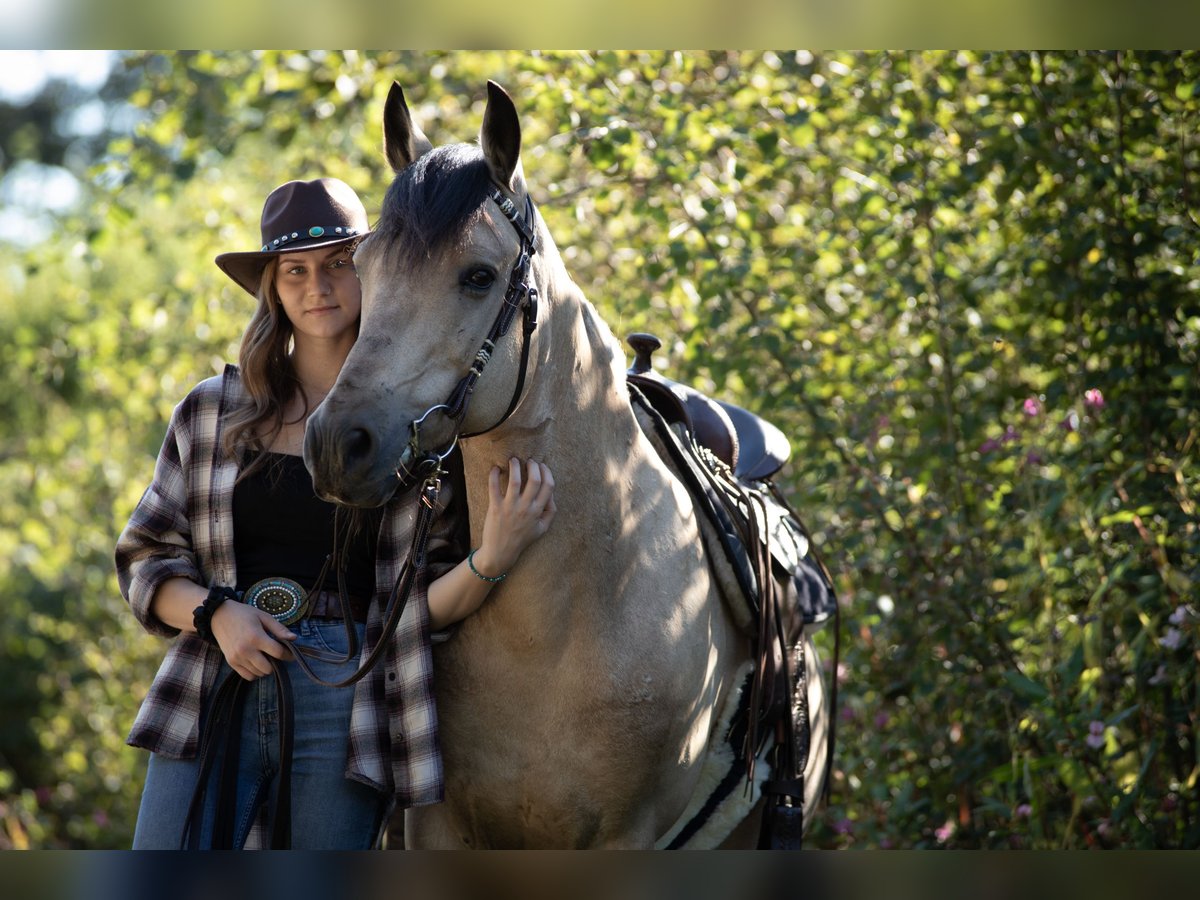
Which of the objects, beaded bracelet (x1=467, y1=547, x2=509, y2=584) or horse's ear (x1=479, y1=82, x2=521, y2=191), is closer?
horse's ear (x1=479, y1=82, x2=521, y2=191)

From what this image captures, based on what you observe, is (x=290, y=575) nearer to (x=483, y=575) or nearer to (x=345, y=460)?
(x=483, y=575)

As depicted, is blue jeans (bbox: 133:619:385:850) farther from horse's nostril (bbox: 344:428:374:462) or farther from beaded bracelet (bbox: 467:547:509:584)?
horse's nostril (bbox: 344:428:374:462)

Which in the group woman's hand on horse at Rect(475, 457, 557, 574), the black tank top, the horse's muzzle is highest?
the horse's muzzle

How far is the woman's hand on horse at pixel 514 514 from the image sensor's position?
6.74ft

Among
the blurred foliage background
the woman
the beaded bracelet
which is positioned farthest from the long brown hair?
the blurred foliage background

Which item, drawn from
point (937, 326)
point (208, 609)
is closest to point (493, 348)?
point (208, 609)

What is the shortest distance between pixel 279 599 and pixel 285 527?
0.46 ft

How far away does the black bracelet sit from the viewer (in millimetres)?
2152

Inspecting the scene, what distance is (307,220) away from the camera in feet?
7.55

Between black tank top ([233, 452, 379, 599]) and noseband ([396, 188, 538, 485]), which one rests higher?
noseband ([396, 188, 538, 485])

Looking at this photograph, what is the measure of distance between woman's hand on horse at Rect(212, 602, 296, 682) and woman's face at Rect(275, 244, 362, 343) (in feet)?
1.87

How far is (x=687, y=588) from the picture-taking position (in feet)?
7.89

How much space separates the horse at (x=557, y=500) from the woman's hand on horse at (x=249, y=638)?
31 centimetres

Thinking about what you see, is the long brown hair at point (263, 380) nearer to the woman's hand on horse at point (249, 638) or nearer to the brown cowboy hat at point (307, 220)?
the brown cowboy hat at point (307, 220)
